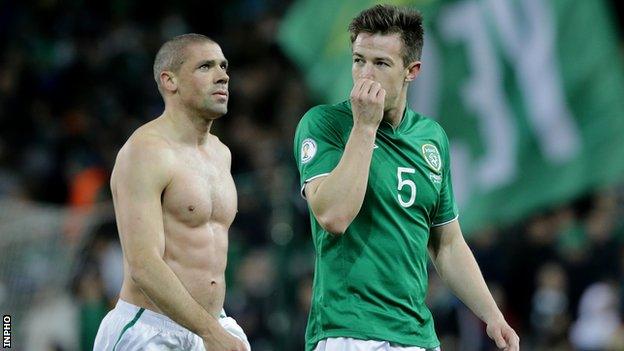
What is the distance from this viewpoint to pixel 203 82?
237 inches

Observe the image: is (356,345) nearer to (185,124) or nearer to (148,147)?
(148,147)

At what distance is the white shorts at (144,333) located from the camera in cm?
586

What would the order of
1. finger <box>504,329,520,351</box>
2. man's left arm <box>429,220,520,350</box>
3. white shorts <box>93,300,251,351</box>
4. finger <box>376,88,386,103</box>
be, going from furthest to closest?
1. white shorts <box>93,300,251,351</box>
2. man's left arm <box>429,220,520,350</box>
3. finger <box>504,329,520,351</box>
4. finger <box>376,88,386,103</box>

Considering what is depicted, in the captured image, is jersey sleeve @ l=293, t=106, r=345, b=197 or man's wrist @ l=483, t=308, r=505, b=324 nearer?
jersey sleeve @ l=293, t=106, r=345, b=197

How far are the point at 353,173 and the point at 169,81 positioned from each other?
4.57ft

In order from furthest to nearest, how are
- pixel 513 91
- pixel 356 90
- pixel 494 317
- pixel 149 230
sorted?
pixel 513 91 < pixel 494 317 < pixel 149 230 < pixel 356 90

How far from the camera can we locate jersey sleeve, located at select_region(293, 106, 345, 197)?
5.29 meters

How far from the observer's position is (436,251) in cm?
597

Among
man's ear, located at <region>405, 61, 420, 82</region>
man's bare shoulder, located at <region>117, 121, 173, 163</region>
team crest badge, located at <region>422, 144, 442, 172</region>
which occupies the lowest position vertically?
man's bare shoulder, located at <region>117, 121, 173, 163</region>

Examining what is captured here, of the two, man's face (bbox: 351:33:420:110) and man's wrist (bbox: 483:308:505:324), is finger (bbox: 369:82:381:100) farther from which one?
man's wrist (bbox: 483:308:505:324)

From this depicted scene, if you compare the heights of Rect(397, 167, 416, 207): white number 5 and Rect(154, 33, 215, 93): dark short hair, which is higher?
Rect(154, 33, 215, 93): dark short hair

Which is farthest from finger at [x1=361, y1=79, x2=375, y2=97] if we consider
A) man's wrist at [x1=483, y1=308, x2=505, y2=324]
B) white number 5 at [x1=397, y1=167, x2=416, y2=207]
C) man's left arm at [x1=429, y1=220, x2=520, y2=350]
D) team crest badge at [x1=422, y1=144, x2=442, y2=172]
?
man's wrist at [x1=483, y1=308, x2=505, y2=324]

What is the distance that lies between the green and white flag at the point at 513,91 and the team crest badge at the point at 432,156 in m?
4.89

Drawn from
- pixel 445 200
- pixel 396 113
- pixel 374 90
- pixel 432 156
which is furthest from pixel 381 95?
pixel 445 200
